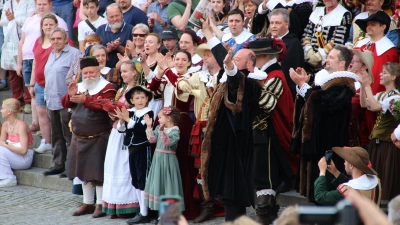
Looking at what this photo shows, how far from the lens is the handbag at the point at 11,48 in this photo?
12.4 metres

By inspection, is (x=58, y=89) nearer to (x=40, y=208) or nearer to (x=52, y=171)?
(x=52, y=171)

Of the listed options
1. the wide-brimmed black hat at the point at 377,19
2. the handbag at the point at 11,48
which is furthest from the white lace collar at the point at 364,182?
the handbag at the point at 11,48

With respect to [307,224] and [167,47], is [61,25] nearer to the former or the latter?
[167,47]

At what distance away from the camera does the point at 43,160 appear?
11008 mm

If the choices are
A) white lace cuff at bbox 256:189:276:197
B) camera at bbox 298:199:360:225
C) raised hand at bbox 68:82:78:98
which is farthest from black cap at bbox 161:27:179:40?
camera at bbox 298:199:360:225

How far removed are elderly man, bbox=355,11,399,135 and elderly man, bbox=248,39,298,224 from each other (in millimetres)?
1007

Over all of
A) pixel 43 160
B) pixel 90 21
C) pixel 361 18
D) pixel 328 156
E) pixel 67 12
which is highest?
pixel 67 12

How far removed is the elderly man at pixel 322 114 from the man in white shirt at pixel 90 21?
4291 mm

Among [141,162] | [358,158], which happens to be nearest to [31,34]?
[141,162]

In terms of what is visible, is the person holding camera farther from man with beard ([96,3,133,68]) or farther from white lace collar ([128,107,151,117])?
man with beard ([96,3,133,68])

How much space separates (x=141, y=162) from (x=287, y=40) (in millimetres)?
2143

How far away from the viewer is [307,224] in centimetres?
340

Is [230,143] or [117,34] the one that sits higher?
[117,34]

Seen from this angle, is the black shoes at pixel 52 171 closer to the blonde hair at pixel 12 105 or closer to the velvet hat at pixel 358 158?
the blonde hair at pixel 12 105
